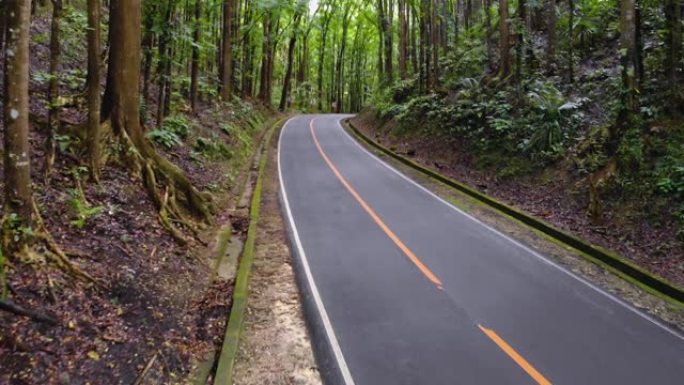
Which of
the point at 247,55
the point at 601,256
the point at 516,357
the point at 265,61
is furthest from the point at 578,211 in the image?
the point at 265,61

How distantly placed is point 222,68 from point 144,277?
19798 millimetres

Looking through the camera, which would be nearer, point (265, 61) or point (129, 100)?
point (129, 100)

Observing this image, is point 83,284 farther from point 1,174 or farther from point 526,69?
point 526,69

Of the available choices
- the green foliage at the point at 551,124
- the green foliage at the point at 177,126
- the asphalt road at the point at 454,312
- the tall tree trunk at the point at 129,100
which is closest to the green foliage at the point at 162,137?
the green foliage at the point at 177,126

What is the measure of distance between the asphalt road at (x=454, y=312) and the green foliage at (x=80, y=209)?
377 centimetres

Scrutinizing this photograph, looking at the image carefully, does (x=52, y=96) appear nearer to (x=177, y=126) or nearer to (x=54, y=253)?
(x=54, y=253)

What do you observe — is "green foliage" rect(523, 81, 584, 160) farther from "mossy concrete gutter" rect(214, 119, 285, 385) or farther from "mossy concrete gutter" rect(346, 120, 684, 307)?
"mossy concrete gutter" rect(214, 119, 285, 385)

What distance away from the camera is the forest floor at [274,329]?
20.5 ft

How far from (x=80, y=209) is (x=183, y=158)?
6847mm

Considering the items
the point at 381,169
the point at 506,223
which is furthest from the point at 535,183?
the point at 381,169

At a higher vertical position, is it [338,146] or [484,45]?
[484,45]

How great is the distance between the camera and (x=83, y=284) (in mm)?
6270

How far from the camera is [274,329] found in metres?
7.38

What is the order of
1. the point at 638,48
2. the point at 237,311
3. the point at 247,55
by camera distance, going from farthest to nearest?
the point at 247,55
the point at 638,48
the point at 237,311
